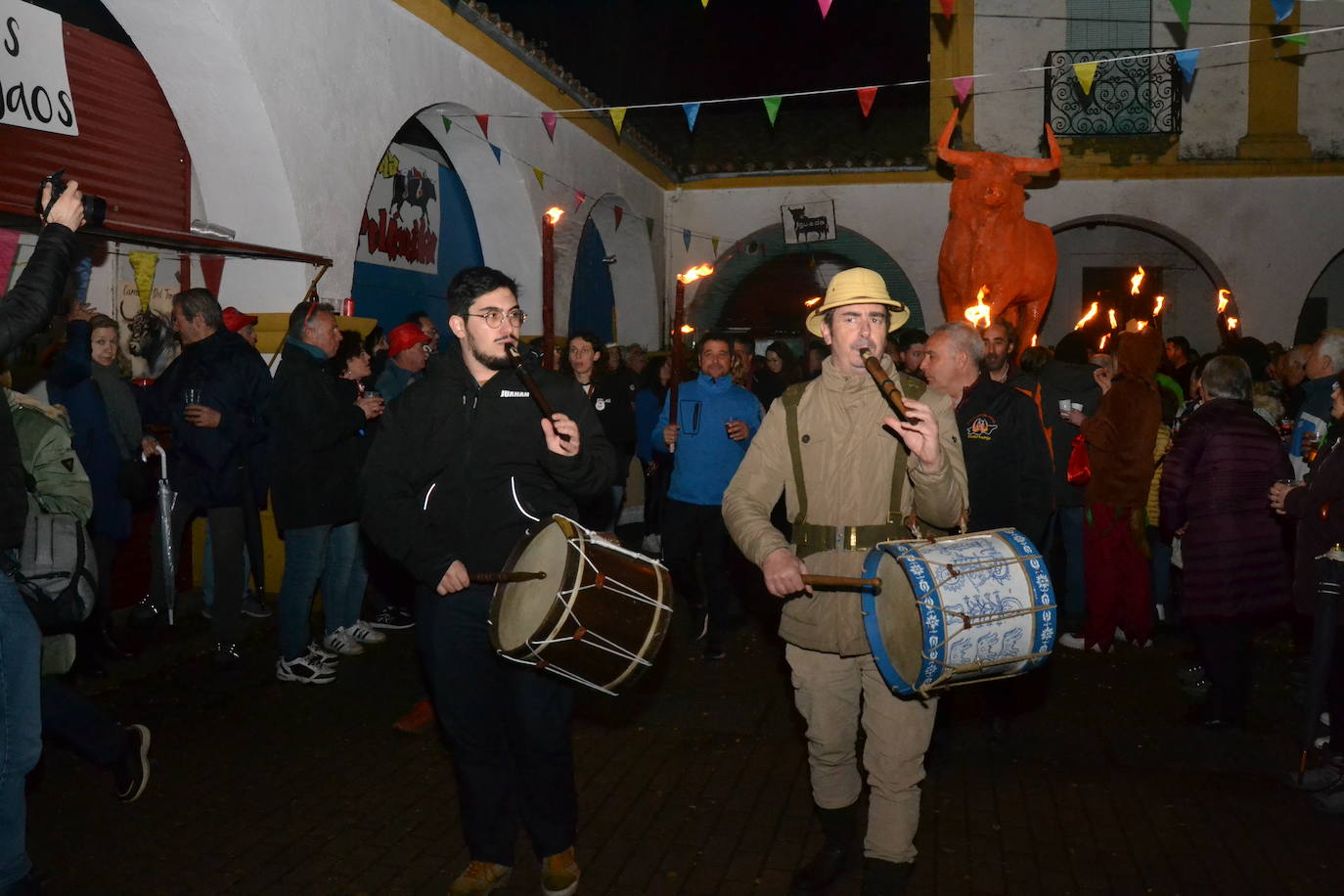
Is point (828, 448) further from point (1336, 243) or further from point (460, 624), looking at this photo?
point (1336, 243)

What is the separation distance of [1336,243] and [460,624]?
57.0 ft

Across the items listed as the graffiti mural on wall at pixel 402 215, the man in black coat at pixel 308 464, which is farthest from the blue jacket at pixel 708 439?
the graffiti mural on wall at pixel 402 215

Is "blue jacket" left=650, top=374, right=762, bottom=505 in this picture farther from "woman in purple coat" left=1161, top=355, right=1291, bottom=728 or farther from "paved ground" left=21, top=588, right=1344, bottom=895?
"woman in purple coat" left=1161, top=355, right=1291, bottom=728

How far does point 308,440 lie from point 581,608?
10.8ft

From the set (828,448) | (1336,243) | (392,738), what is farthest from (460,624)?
(1336,243)

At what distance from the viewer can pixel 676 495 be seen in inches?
281

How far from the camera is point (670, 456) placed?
374 inches

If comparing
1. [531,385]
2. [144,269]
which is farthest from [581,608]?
[144,269]

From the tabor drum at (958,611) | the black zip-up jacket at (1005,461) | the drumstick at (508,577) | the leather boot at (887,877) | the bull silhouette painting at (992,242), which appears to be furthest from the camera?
the bull silhouette painting at (992,242)

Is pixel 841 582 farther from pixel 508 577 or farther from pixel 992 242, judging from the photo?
pixel 992 242

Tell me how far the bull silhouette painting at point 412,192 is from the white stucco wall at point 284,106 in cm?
245

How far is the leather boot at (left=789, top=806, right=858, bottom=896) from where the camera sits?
3.94 meters

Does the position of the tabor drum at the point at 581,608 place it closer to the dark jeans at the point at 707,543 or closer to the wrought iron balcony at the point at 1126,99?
the dark jeans at the point at 707,543

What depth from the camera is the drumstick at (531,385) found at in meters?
3.47
